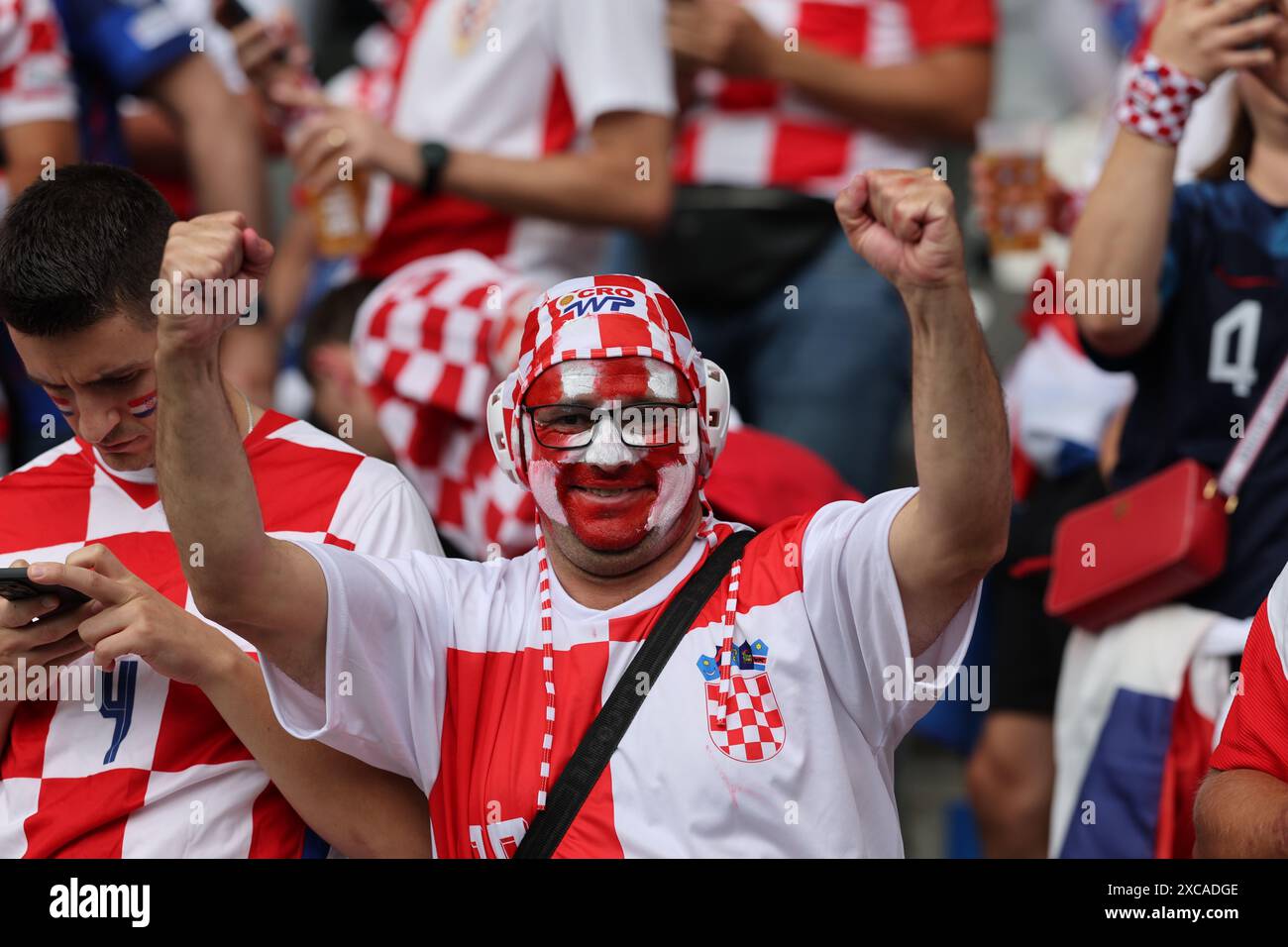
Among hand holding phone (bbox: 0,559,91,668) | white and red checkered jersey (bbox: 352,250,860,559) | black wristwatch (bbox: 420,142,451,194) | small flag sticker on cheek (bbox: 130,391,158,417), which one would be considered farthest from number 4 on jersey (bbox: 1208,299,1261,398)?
hand holding phone (bbox: 0,559,91,668)

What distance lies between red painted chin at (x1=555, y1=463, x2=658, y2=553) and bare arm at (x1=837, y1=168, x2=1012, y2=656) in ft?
1.47

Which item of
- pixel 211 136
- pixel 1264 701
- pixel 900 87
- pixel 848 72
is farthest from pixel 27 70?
pixel 1264 701

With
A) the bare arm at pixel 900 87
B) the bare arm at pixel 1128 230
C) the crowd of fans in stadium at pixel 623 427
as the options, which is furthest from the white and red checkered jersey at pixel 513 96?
the bare arm at pixel 1128 230

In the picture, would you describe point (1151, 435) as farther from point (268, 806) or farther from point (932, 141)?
point (268, 806)

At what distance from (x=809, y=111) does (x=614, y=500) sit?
2109 millimetres

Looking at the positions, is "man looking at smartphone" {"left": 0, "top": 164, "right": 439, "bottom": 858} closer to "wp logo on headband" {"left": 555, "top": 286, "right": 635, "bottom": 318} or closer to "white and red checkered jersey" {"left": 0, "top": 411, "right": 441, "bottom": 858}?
"white and red checkered jersey" {"left": 0, "top": 411, "right": 441, "bottom": 858}

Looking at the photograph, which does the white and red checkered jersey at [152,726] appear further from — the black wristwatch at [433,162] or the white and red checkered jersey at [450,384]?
the black wristwatch at [433,162]

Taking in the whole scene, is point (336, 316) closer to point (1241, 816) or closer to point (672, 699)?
point (672, 699)

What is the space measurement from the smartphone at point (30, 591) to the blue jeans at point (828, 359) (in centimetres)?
198

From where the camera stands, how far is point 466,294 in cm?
416
